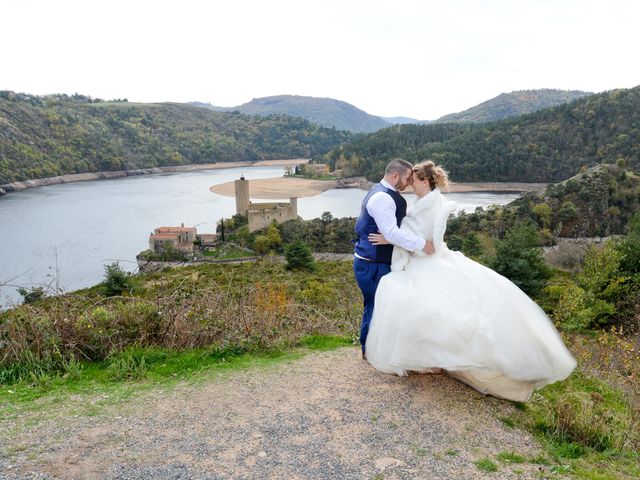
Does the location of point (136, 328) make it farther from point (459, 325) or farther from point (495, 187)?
point (495, 187)

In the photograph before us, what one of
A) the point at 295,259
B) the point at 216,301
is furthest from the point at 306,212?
the point at 216,301

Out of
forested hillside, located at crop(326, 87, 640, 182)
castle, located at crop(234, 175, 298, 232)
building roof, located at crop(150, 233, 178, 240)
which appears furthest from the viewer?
forested hillside, located at crop(326, 87, 640, 182)

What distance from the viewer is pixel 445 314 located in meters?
3.43

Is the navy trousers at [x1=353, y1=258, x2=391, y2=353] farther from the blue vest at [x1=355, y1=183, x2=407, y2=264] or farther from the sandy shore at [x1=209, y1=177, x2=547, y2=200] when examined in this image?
the sandy shore at [x1=209, y1=177, x2=547, y2=200]

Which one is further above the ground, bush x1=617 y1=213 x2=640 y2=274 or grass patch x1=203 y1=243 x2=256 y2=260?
bush x1=617 y1=213 x2=640 y2=274

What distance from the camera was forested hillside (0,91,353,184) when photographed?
287ft

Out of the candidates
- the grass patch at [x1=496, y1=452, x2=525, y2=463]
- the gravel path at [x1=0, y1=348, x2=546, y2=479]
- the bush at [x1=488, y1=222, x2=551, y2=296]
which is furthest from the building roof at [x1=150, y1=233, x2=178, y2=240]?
the grass patch at [x1=496, y1=452, x2=525, y2=463]

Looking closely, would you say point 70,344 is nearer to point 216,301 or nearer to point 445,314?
point 216,301

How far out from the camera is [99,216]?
199ft

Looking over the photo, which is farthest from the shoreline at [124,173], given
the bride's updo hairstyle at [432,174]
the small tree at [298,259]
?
the bride's updo hairstyle at [432,174]

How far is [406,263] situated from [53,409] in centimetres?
285

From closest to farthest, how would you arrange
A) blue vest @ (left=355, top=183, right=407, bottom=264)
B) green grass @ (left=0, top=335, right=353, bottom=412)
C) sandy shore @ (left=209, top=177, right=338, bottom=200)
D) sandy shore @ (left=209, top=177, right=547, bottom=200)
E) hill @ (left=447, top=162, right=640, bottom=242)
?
blue vest @ (left=355, top=183, right=407, bottom=264) → green grass @ (left=0, top=335, right=353, bottom=412) → hill @ (left=447, top=162, right=640, bottom=242) → sandy shore @ (left=209, top=177, right=338, bottom=200) → sandy shore @ (left=209, top=177, right=547, bottom=200)

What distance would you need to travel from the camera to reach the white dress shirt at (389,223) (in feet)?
12.1

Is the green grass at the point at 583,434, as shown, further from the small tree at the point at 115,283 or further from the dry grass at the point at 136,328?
the small tree at the point at 115,283
